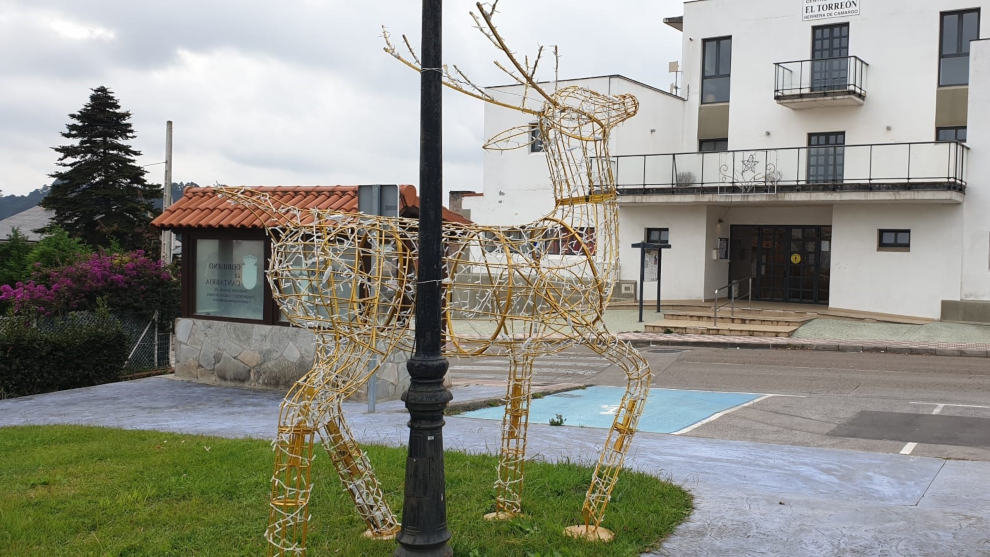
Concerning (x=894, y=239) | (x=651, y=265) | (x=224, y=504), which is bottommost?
(x=224, y=504)

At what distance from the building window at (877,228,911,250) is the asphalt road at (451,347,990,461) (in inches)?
265

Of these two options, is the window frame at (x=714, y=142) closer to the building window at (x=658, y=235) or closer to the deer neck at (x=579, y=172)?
the building window at (x=658, y=235)

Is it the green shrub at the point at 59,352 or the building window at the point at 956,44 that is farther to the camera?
the building window at the point at 956,44

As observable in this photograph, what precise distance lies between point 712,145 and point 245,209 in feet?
63.7

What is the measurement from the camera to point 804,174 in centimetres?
2359

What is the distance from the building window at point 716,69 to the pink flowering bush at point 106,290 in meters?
18.0

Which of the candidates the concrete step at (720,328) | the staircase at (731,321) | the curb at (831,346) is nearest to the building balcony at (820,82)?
the staircase at (731,321)

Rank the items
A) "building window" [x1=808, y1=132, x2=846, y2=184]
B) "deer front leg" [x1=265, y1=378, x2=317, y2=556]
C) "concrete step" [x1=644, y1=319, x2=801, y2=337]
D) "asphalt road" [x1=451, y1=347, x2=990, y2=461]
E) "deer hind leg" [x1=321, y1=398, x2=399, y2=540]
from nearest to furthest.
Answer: "deer front leg" [x1=265, y1=378, x2=317, y2=556]
"deer hind leg" [x1=321, y1=398, x2=399, y2=540]
"asphalt road" [x1=451, y1=347, x2=990, y2=461]
"concrete step" [x1=644, y1=319, x2=801, y2=337]
"building window" [x1=808, y1=132, x2=846, y2=184]

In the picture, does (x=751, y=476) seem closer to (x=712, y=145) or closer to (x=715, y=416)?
(x=715, y=416)

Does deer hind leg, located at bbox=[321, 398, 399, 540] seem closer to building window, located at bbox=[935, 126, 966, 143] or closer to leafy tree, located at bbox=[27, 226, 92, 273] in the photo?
leafy tree, located at bbox=[27, 226, 92, 273]

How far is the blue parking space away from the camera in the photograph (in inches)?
409

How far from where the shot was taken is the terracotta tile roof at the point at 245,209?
11453mm

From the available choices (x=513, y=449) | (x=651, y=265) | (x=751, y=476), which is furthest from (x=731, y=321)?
(x=513, y=449)

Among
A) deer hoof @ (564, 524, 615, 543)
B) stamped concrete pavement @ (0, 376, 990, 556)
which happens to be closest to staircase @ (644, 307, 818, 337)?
stamped concrete pavement @ (0, 376, 990, 556)
